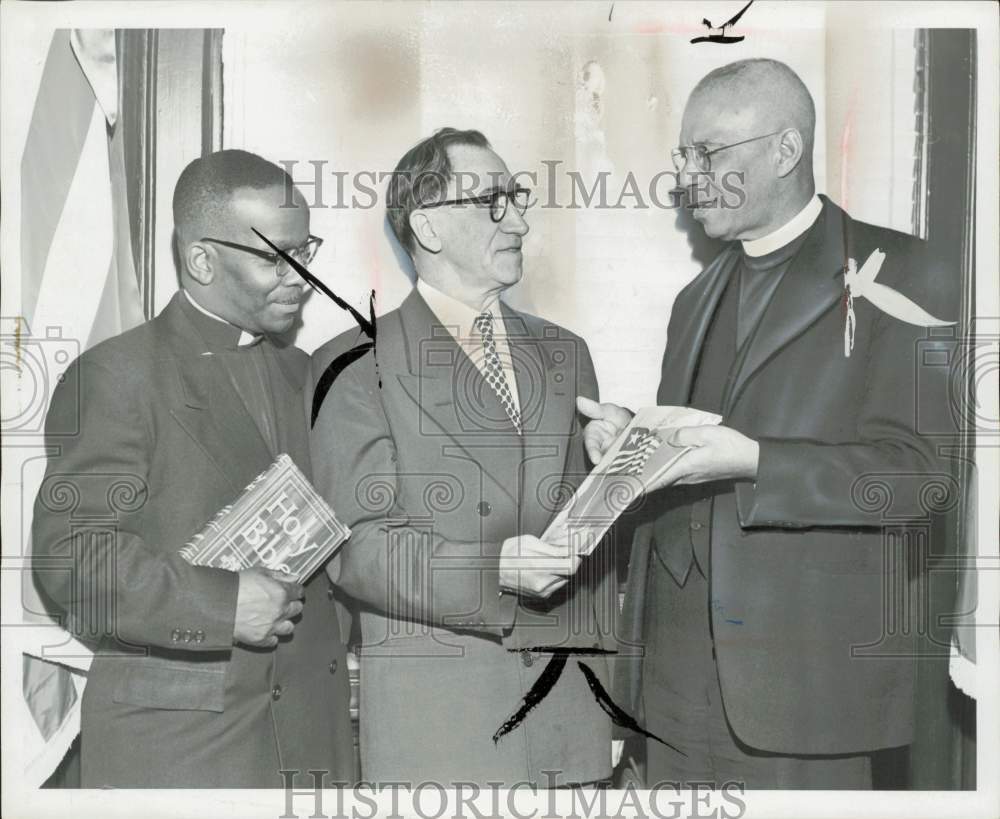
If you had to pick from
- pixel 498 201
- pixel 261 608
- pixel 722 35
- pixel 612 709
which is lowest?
pixel 612 709

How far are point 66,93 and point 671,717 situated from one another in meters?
2.92

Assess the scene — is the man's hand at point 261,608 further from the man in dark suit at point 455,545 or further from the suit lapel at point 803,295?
the suit lapel at point 803,295

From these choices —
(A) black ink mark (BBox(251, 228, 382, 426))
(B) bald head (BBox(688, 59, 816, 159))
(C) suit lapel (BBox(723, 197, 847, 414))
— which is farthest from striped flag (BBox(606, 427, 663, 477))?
(B) bald head (BBox(688, 59, 816, 159))

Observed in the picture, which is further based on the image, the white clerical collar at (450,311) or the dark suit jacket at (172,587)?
the white clerical collar at (450,311)

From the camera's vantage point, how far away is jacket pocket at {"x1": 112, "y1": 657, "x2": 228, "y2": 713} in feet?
12.5

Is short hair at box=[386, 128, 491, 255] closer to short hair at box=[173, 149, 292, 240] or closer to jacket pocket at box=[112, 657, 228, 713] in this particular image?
short hair at box=[173, 149, 292, 240]

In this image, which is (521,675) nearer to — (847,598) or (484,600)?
(484,600)

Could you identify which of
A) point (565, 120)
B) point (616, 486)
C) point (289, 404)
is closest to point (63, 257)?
point (289, 404)

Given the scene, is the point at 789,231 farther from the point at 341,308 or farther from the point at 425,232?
the point at 341,308

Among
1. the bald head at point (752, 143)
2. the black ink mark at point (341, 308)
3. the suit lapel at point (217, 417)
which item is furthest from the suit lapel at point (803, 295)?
the suit lapel at point (217, 417)

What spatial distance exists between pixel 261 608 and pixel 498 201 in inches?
60.7

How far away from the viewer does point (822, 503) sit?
3.84 m

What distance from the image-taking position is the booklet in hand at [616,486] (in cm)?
386

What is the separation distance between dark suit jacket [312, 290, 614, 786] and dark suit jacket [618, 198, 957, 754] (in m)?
0.27
